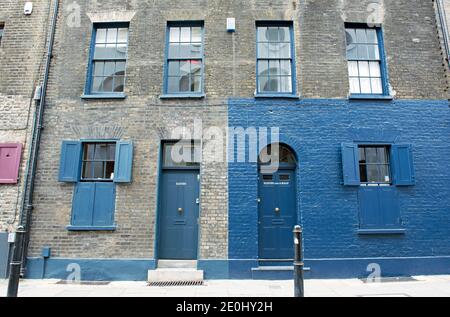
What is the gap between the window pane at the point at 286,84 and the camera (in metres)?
8.05

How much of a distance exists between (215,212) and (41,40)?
264 inches

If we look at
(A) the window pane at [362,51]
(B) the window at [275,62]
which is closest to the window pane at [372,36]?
(A) the window pane at [362,51]

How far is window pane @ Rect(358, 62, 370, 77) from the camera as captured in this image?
816 cm

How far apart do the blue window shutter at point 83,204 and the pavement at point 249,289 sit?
1.42 metres

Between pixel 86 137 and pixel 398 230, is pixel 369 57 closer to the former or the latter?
pixel 398 230

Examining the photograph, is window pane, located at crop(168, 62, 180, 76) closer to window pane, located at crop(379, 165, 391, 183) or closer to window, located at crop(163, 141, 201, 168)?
window, located at crop(163, 141, 201, 168)

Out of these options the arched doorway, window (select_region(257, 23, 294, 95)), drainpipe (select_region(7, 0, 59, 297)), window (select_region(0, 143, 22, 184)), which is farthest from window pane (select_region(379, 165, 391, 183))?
Answer: window (select_region(0, 143, 22, 184))

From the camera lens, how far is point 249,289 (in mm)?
6215

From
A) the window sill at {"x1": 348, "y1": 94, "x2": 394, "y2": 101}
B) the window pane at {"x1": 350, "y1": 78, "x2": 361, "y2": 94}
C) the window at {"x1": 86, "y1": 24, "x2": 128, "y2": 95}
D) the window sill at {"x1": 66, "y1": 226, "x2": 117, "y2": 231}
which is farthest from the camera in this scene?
the window at {"x1": 86, "y1": 24, "x2": 128, "y2": 95}

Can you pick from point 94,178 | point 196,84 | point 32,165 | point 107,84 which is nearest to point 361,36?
point 196,84

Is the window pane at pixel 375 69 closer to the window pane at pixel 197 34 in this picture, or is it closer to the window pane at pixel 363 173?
the window pane at pixel 363 173

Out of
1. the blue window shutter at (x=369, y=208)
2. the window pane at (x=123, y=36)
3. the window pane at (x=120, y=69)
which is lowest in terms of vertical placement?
the blue window shutter at (x=369, y=208)

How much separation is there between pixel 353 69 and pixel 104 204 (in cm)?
738

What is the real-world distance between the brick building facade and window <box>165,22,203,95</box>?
4 cm
